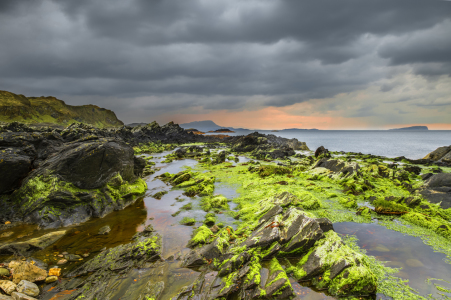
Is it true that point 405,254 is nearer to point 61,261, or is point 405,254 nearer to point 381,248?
point 381,248

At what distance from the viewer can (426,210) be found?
10148mm

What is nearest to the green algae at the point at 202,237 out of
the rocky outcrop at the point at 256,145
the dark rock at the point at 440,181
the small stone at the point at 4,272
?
the small stone at the point at 4,272

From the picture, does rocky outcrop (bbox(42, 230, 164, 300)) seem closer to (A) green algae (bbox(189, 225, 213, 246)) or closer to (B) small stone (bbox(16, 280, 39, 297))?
(B) small stone (bbox(16, 280, 39, 297))

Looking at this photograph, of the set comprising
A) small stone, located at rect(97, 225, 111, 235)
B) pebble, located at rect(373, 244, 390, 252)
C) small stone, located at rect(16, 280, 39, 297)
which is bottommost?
small stone, located at rect(97, 225, 111, 235)

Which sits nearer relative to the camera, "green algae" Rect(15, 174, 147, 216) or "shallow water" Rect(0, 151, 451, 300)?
"shallow water" Rect(0, 151, 451, 300)

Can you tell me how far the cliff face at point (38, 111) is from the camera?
4423 inches

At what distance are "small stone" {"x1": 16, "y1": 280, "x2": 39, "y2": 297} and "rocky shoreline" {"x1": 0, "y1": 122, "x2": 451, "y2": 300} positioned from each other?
3cm

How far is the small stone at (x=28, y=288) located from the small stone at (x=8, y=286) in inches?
6.7

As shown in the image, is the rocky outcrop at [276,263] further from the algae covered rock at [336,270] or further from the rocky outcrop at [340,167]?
the rocky outcrop at [340,167]

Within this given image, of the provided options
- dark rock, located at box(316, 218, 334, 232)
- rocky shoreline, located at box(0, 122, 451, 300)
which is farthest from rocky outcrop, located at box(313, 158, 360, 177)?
dark rock, located at box(316, 218, 334, 232)

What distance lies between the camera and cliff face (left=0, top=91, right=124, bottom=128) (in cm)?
11234

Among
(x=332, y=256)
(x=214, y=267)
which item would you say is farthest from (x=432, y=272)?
(x=214, y=267)

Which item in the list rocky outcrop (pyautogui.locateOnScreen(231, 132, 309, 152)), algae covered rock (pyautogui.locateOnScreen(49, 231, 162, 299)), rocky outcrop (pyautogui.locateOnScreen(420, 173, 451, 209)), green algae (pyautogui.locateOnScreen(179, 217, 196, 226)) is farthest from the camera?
rocky outcrop (pyautogui.locateOnScreen(231, 132, 309, 152))

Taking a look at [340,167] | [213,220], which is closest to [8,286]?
[213,220]
